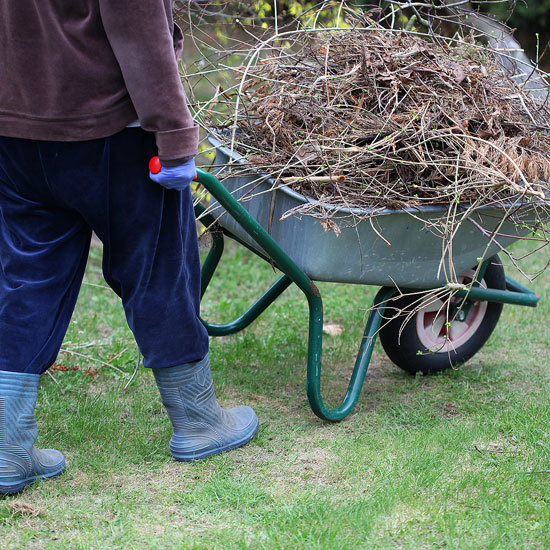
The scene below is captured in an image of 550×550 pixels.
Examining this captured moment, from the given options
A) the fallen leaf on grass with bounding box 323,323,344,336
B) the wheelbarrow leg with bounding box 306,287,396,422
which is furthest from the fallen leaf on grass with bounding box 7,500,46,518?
the fallen leaf on grass with bounding box 323,323,344,336

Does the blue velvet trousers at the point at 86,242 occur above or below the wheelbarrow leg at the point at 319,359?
above

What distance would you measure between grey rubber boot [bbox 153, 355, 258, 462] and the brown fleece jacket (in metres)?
0.75

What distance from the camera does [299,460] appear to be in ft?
8.20

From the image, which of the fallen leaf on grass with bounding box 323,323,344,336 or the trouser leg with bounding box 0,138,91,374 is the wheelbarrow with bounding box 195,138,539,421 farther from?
the fallen leaf on grass with bounding box 323,323,344,336

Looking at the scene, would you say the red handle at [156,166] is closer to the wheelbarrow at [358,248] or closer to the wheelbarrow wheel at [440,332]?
the wheelbarrow at [358,248]

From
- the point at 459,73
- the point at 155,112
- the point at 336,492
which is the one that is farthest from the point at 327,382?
the point at 155,112

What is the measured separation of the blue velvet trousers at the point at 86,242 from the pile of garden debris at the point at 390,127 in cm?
48

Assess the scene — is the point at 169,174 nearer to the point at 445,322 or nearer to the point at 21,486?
the point at 21,486

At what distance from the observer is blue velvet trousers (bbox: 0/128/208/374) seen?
204 cm

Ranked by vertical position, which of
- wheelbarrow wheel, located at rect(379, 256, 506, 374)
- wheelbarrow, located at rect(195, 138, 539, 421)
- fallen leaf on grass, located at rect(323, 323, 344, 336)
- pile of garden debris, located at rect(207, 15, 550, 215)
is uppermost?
pile of garden debris, located at rect(207, 15, 550, 215)

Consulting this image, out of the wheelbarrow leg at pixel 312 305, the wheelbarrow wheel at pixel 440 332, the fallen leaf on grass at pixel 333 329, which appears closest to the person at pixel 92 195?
the wheelbarrow leg at pixel 312 305

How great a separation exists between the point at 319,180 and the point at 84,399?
1.34 meters

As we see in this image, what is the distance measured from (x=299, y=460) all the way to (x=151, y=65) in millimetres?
1365

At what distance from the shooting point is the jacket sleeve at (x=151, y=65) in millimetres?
1828
